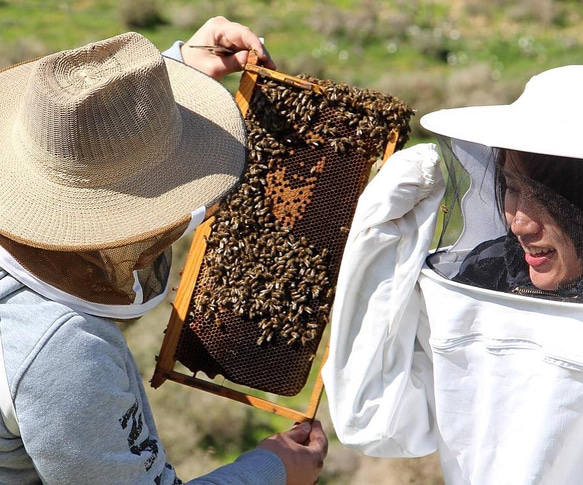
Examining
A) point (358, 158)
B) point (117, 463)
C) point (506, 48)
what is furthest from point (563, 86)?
point (506, 48)

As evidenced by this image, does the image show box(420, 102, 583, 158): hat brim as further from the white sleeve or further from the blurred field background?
the blurred field background

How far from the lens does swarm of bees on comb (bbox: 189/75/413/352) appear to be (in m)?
3.29

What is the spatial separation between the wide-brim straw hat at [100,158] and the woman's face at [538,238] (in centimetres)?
91

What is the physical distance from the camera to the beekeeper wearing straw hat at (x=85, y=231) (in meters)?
2.12

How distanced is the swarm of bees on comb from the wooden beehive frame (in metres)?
0.04

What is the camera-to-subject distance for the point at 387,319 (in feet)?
9.05

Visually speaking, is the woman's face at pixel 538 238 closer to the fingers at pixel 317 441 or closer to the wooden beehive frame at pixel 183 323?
the wooden beehive frame at pixel 183 323

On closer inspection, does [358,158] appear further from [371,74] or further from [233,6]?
[233,6]

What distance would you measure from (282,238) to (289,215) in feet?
0.35

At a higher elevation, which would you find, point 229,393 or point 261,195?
point 261,195

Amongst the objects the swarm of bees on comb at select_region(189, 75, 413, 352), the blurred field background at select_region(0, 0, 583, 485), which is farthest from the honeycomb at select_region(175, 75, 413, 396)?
the blurred field background at select_region(0, 0, 583, 485)

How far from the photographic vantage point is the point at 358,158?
3279 millimetres

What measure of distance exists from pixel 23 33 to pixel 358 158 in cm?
1165

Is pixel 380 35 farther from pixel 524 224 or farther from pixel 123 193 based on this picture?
pixel 123 193
